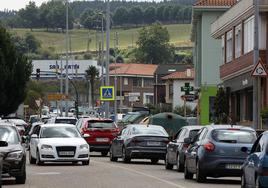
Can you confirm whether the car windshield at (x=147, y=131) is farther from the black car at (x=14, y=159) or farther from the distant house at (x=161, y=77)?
the distant house at (x=161, y=77)

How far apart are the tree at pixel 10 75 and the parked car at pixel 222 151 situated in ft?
207

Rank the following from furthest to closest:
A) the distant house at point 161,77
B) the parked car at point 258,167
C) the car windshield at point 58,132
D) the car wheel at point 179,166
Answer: the distant house at point 161,77 < the car windshield at point 58,132 < the car wheel at point 179,166 < the parked car at point 258,167

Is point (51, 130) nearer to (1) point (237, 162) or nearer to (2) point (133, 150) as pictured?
(2) point (133, 150)

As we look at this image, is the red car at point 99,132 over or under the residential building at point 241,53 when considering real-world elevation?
under

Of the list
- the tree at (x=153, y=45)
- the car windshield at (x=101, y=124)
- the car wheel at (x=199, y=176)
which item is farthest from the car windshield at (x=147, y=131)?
the tree at (x=153, y=45)

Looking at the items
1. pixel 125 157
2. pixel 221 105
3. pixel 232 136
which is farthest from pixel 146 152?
pixel 221 105

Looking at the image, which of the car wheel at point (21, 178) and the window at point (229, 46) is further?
the window at point (229, 46)

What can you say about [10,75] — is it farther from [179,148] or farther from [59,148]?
[179,148]

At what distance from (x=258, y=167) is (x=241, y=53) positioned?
38.8m

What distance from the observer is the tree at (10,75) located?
8838 cm

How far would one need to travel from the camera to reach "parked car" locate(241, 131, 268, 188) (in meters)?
18.2

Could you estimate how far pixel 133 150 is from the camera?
36750 mm

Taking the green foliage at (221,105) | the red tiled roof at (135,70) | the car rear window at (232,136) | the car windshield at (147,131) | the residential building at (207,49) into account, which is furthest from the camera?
the red tiled roof at (135,70)

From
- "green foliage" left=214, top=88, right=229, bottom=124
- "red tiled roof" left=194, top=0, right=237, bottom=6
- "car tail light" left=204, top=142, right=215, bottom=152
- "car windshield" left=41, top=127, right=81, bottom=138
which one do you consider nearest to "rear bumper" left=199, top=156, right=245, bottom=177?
"car tail light" left=204, top=142, right=215, bottom=152
